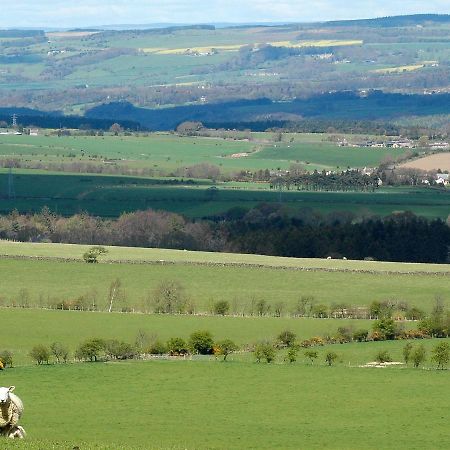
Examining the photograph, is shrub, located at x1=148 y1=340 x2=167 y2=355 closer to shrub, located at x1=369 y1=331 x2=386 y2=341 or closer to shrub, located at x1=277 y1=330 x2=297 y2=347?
shrub, located at x1=277 y1=330 x2=297 y2=347

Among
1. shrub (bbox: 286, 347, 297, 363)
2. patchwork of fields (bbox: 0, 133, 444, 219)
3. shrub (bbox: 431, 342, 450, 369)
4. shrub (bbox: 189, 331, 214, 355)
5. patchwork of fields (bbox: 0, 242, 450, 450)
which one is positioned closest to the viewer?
patchwork of fields (bbox: 0, 242, 450, 450)

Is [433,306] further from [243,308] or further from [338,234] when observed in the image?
[338,234]

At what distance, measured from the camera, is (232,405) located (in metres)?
42.6

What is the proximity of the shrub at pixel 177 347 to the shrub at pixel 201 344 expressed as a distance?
0.41m

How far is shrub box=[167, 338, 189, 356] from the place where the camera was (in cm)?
5322

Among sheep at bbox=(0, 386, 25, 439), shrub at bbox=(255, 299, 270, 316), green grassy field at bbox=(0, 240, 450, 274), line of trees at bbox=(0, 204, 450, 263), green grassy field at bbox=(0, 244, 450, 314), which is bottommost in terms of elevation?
line of trees at bbox=(0, 204, 450, 263)

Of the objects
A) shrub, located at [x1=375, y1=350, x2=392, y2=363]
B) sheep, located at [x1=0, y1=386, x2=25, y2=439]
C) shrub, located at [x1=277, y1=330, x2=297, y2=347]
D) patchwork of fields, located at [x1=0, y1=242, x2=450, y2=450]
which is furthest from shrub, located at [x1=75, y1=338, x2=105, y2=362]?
sheep, located at [x1=0, y1=386, x2=25, y2=439]

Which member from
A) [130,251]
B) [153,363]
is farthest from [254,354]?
[130,251]

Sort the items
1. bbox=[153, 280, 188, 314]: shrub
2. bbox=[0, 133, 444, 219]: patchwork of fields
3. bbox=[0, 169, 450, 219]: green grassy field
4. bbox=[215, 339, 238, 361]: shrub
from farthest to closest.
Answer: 1. bbox=[0, 133, 444, 219]: patchwork of fields
2. bbox=[0, 169, 450, 219]: green grassy field
3. bbox=[153, 280, 188, 314]: shrub
4. bbox=[215, 339, 238, 361]: shrub

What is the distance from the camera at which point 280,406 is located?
1674 inches

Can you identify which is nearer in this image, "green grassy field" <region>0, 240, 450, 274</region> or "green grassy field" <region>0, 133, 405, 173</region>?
"green grassy field" <region>0, 240, 450, 274</region>

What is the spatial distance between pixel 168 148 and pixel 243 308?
103m

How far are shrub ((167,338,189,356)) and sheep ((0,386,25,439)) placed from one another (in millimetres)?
25035

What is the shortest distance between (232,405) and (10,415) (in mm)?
15441
